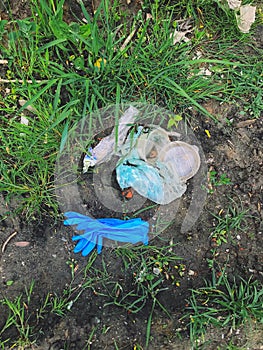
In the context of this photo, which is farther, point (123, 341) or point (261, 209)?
point (261, 209)

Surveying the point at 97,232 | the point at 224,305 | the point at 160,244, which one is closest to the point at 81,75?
the point at 97,232

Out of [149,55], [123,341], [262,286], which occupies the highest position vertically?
[149,55]

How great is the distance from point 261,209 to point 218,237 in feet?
0.96

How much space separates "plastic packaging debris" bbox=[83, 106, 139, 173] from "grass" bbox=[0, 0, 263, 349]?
0.30 feet

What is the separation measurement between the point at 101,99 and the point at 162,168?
494 mm

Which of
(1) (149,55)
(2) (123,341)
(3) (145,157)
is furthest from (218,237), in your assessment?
(1) (149,55)

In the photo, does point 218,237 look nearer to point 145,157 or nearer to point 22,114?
point 145,157

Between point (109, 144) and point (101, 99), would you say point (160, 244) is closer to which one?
point (109, 144)

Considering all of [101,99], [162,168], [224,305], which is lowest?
[224,305]

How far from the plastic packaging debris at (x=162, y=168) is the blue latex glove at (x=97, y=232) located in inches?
8.1

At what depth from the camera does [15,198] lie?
202 centimetres

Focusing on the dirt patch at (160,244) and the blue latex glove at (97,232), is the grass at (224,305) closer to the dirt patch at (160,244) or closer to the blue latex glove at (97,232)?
the dirt patch at (160,244)

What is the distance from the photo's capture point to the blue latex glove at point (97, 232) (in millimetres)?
2014

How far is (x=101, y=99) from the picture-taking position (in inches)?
78.9
